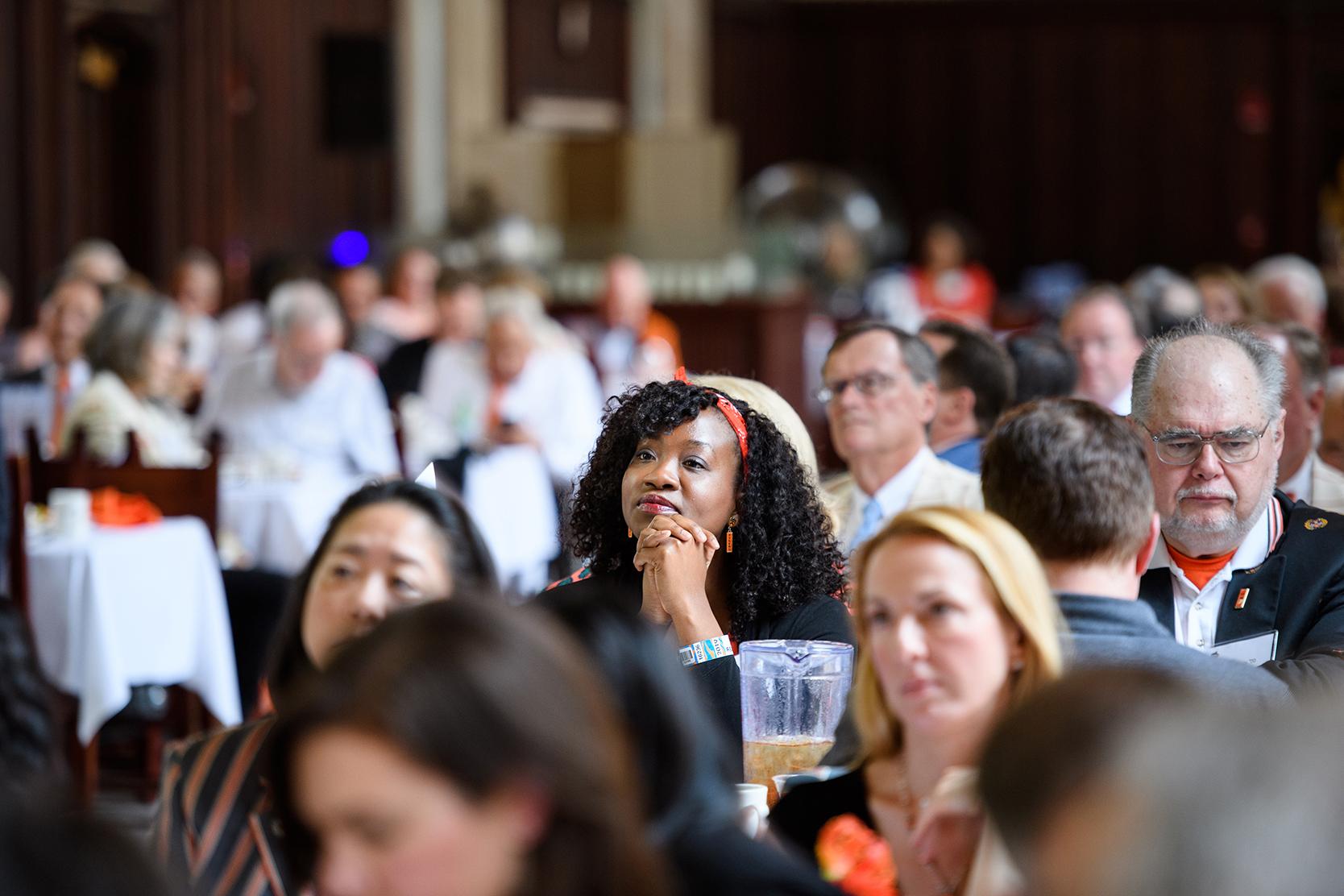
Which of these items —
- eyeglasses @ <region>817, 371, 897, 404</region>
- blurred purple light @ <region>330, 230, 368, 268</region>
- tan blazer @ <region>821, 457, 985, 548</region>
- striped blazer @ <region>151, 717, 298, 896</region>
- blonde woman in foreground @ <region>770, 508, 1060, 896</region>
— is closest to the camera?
blonde woman in foreground @ <region>770, 508, 1060, 896</region>

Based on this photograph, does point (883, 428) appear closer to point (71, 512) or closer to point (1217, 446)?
point (1217, 446)

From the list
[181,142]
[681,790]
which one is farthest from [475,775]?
[181,142]

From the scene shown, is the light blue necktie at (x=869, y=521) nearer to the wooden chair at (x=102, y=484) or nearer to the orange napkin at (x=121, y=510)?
the wooden chair at (x=102, y=484)

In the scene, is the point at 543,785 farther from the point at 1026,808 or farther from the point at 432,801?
the point at 1026,808

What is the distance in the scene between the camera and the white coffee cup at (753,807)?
210 cm

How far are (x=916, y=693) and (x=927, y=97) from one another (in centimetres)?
1592

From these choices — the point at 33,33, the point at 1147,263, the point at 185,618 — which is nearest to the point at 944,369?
the point at 185,618

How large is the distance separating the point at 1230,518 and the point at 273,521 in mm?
3940

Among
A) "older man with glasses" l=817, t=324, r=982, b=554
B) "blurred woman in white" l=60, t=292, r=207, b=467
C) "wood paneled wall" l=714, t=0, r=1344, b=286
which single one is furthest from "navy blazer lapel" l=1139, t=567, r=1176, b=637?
"wood paneled wall" l=714, t=0, r=1344, b=286

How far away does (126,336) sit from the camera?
245 inches

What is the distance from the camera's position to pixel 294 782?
154cm

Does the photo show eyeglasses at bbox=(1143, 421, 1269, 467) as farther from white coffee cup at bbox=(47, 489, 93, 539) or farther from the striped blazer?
white coffee cup at bbox=(47, 489, 93, 539)

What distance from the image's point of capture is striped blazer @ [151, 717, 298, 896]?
2066 mm

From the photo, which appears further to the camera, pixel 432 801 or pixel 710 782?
pixel 710 782
